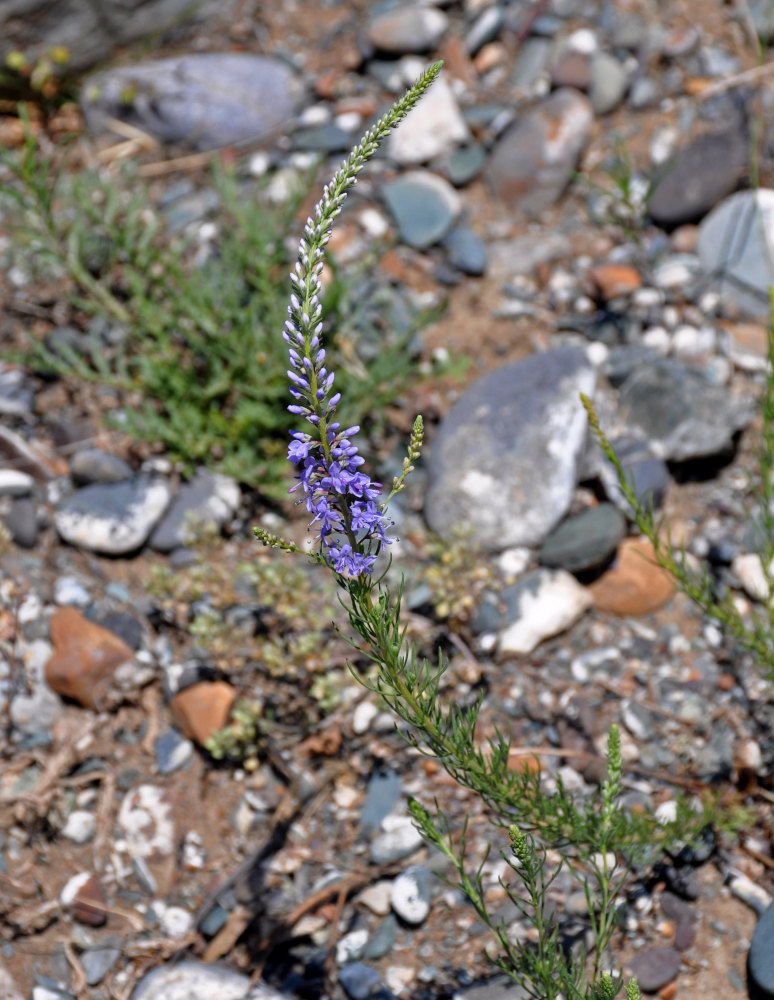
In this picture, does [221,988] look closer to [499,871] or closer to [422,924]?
[422,924]

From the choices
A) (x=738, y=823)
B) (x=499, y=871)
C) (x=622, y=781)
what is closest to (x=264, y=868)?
(x=499, y=871)

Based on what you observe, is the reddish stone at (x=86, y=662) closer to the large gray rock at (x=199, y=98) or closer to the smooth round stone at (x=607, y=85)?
the large gray rock at (x=199, y=98)

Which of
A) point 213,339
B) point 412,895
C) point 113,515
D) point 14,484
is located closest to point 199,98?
point 213,339

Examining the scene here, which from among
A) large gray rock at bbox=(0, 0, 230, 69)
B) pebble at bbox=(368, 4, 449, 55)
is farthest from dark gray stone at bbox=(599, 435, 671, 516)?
large gray rock at bbox=(0, 0, 230, 69)

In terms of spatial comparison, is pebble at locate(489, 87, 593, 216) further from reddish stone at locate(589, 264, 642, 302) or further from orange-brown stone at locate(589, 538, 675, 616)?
orange-brown stone at locate(589, 538, 675, 616)

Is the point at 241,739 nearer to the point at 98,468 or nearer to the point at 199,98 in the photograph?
the point at 98,468

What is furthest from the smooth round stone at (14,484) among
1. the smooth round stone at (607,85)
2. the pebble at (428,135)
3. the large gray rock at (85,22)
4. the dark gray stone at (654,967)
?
the smooth round stone at (607,85)
